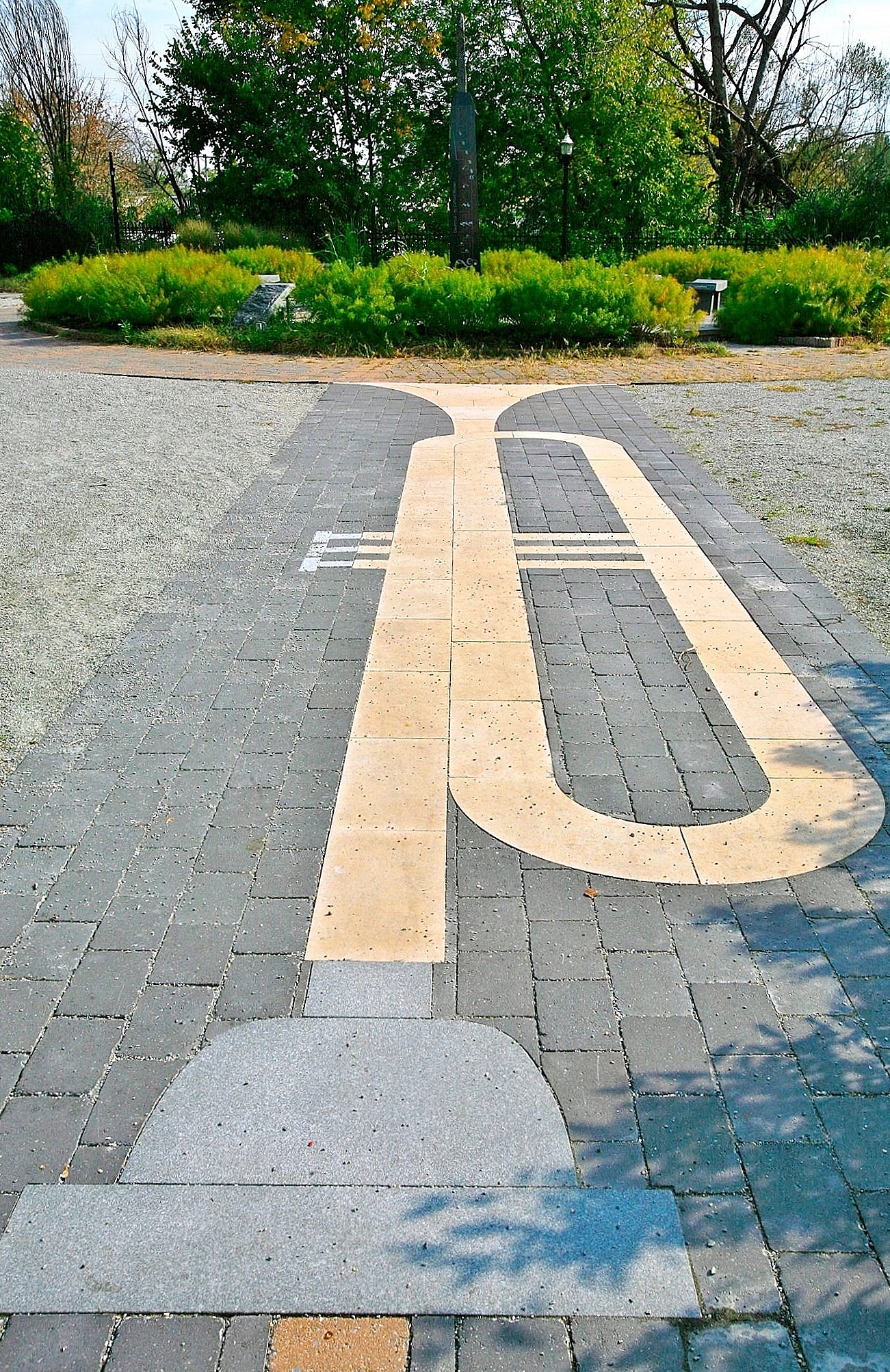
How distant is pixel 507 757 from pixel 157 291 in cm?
1630

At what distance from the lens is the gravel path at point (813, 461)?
7379 millimetres

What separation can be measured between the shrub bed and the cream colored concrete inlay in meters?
11.6

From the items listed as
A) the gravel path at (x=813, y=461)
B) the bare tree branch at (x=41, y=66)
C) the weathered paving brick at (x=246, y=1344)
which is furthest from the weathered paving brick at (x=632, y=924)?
the bare tree branch at (x=41, y=66)

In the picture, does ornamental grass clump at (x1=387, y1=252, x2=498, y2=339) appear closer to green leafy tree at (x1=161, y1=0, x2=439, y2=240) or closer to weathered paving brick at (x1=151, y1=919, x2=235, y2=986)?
weathered paving brick at (x1=151, y1=919, x2=235, y2=986)

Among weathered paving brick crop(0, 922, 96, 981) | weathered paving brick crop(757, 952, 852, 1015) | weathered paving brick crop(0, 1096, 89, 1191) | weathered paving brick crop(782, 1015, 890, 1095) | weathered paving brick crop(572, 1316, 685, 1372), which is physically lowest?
weathered paving brick crop(572, 1316, 685, 1372)

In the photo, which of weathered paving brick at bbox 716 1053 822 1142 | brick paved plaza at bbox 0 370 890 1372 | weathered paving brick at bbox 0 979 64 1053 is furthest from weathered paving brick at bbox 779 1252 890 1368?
weathered paving brick at bbox 0 979 64 1053

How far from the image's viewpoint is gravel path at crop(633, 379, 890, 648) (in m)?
7.38

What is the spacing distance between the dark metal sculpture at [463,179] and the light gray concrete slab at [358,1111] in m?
19.3

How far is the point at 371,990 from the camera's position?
3.38 meters

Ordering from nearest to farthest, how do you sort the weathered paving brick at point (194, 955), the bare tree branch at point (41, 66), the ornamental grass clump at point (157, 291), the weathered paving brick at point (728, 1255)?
the weathered paving brick at point (728, 1255)
the weathered paving brick at point (194, 955)
the ornamental grass clump at point (157, 291)
the bare tree branch at point (41, 66)

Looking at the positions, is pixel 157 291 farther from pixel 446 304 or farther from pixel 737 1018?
pixel 737 1018

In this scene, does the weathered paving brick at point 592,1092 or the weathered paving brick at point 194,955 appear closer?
the weathered paving brick at point 592,1092

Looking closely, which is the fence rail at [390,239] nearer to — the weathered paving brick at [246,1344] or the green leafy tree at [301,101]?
the green leafy tree at [301,101]

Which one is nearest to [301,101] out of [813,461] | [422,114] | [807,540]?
[422,114]
